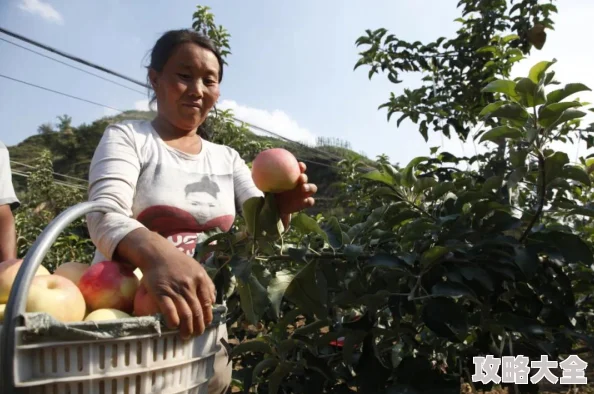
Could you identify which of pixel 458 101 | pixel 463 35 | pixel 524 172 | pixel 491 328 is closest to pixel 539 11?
pixel 463 35

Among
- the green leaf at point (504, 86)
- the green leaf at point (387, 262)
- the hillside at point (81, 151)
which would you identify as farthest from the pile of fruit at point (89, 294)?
the hillside at point (81, 151)

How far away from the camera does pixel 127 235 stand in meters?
0.71

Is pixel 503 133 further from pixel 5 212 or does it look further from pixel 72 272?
pixel 5 212


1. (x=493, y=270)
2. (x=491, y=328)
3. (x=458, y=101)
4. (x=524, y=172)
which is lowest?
(x=491, y=328)

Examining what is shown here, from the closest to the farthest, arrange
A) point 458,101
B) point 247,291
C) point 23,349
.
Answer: point 23,349 < point 247,291 < point 458,101

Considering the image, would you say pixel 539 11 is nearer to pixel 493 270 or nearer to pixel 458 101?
pixel 458 101

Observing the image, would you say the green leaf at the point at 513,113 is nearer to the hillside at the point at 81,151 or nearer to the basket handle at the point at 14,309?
the basket handle at the point at 14,309

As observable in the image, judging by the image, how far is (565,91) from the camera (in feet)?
2.97

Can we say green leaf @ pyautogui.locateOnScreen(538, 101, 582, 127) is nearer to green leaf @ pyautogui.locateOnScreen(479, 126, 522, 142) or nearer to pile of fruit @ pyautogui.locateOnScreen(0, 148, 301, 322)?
green leaf @ pyautogui.locateOnScreen(479, 126, 522, 142)

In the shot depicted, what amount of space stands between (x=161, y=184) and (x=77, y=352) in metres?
0.50

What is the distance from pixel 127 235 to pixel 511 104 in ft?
2.30

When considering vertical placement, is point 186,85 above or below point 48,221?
below

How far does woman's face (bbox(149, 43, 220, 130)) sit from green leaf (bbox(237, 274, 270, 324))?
18.0 inches

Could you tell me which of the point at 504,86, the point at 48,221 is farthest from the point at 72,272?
the point at 48,221
